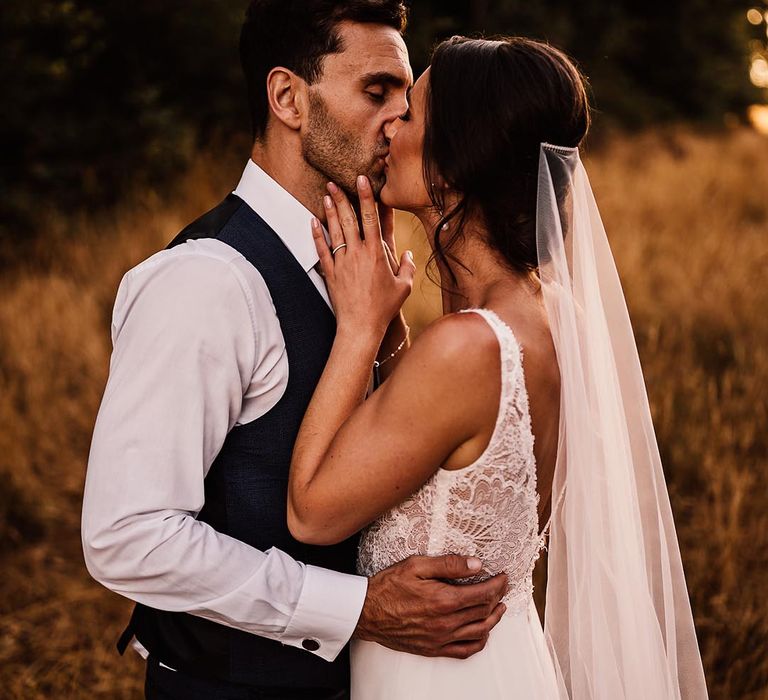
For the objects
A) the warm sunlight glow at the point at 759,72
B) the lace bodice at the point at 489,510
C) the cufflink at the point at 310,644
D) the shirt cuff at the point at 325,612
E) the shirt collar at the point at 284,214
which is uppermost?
the shirt collar at the point at 284,214

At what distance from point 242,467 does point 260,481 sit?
0.05 meters

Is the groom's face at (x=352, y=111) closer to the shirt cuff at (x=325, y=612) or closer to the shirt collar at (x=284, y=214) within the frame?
the shirt collar at (x=284, y=214)

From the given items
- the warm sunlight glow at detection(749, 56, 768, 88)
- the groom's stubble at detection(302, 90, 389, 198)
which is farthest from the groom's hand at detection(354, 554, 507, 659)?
the warm sunlight glow at detection(749, 56, 768, 88)

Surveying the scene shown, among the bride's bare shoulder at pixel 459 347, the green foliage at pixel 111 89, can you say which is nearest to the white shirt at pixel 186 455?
the bride's bare shoulder at pixel 459 347

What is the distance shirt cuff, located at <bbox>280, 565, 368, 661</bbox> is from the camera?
1.87 meters

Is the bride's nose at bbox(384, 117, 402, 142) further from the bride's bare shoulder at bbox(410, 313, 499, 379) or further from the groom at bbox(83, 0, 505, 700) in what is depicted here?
the bride's bare shoulder at bbox(410, 313, 499, 379)

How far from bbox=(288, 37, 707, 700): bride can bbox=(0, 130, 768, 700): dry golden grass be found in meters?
0.41

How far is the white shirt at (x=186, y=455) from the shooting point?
176 centimetres

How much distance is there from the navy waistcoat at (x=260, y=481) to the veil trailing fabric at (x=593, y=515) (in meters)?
0.59

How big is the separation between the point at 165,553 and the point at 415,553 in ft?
1.91

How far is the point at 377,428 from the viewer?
1.84 m

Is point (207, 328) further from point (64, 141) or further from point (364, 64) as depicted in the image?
point (64, 141)

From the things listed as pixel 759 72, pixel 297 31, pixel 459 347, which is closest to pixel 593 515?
pixel 459 347

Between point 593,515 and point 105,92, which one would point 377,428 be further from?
point 105,92
